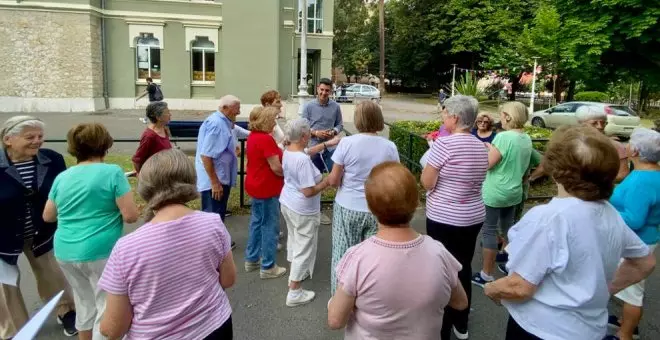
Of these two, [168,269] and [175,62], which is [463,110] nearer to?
[168,269]

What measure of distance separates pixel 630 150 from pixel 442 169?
1.38 m

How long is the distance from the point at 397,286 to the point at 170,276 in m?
0.97

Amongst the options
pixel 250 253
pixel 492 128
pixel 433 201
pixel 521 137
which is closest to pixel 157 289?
pixel 433 201

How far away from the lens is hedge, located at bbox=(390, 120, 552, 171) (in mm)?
7088

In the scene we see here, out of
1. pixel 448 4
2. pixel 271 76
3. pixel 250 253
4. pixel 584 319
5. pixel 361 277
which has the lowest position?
pixel 250 253

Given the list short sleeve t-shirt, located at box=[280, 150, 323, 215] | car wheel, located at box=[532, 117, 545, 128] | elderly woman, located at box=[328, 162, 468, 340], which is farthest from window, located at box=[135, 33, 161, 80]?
elderly woman, located at box=[328, 162, 468, 340]

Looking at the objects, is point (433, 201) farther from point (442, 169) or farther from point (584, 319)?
point (584, 319)

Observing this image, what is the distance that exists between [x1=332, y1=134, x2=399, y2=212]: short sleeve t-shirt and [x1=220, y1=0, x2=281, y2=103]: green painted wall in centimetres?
2172

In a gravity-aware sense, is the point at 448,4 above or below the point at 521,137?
above

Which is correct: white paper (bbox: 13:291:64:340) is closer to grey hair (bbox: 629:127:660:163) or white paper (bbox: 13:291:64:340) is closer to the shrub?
grey hair (bbox: 629:127:660:163)

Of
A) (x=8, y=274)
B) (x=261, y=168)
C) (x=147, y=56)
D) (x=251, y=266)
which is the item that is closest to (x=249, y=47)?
(x=147, y=56)

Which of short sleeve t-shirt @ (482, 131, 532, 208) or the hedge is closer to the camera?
short sleeve t-shirt @ (482, 131, 532, 208)

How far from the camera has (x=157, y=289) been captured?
1895mm

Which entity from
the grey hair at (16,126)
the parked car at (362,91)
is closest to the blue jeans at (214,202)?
the grey hair at (16,126)
